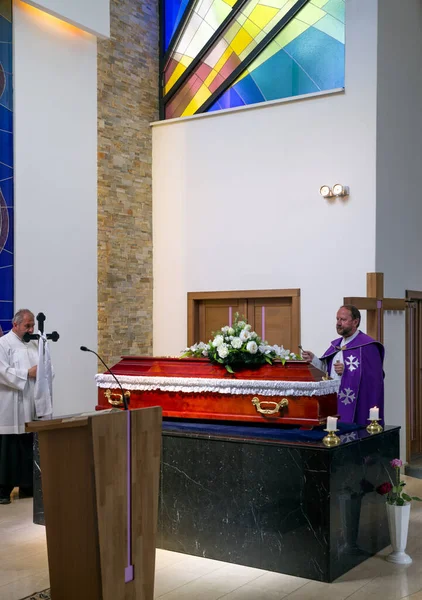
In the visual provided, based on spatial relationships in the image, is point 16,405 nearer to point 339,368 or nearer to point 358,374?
point 339,368

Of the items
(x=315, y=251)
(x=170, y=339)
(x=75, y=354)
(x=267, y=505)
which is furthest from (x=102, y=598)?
(x=170, y=339)

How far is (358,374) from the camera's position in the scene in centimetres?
627

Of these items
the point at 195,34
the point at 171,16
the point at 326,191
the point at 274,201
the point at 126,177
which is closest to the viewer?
the point at 326,191

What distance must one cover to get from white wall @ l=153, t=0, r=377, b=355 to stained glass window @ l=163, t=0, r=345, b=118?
286 mm

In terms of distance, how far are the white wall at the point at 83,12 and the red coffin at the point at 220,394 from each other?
13.1 feet

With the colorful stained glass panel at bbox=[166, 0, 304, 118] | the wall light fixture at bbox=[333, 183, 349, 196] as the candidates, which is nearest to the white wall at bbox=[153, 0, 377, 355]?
Result: the wall light fixture at bbox=[333, 183, 349, 196]

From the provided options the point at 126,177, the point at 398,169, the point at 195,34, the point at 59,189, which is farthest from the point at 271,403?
the point at 195,34

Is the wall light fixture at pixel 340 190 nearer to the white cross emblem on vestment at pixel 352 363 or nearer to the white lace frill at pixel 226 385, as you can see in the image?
the white cross emblem on vestment at pixel 352 363

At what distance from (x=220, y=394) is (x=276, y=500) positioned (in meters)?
0.95

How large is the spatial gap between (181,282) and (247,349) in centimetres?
442

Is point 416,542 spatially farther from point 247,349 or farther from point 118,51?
point 118,51

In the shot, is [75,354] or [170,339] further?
[170,339]

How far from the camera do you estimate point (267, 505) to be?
15.2ft

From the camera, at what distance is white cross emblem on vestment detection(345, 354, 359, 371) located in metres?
6.29
